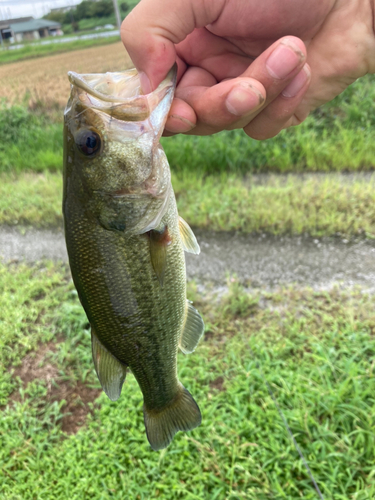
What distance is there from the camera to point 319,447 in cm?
226

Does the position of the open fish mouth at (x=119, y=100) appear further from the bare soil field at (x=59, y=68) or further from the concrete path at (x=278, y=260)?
the bare soil field at (x=59, y=68)

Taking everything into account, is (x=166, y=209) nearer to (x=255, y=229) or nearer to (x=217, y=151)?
(x=255, y=229)

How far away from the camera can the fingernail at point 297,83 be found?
1.49 metres

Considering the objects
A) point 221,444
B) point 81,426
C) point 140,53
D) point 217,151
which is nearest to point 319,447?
point 221,444

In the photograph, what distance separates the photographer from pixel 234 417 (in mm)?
2490

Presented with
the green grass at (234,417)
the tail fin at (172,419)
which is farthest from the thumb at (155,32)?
the green grass at (234,417)

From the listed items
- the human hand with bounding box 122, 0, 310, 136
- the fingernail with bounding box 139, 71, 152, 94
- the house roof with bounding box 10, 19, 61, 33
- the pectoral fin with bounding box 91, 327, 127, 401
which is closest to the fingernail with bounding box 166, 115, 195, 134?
the human hand with bounding box 122, 0, 310, 136

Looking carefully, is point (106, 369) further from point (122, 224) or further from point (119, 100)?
point (119, 100)

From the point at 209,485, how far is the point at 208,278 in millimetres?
1908

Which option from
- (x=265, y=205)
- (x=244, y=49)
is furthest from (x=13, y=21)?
(x=244, y=49)

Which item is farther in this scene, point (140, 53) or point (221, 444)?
point (221, 444)

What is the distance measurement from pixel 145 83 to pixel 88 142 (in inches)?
14.0

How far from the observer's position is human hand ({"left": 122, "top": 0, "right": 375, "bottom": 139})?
1.40 meters

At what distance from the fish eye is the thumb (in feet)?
1.01
